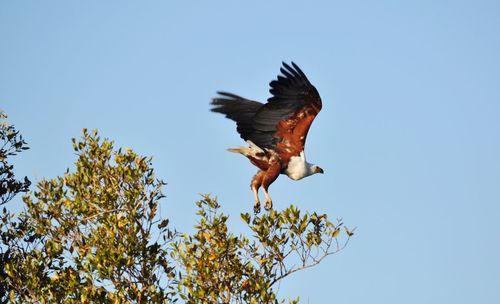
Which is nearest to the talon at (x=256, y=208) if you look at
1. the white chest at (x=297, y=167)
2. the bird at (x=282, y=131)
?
the bird at (x=282, y=131)

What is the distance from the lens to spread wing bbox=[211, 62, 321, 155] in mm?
15102

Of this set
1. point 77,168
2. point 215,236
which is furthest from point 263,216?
point 77,168

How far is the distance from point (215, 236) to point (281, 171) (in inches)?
99.1

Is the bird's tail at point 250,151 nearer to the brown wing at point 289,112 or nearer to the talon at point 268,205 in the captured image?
the brown wing at point 289,112

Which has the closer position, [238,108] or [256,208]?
[256,208]

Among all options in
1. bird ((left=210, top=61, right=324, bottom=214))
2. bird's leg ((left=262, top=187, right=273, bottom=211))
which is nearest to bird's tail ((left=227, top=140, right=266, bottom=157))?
bird ((left=210, top=61, right=324, bottom=214))

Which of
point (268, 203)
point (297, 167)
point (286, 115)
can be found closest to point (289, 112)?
point (286, 115)

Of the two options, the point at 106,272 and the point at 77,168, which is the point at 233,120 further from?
the point at 106,272

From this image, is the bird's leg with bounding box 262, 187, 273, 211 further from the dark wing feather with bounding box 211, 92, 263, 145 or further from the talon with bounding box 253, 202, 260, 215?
the dark wing feather with bounding box 211, 92, 263, 145

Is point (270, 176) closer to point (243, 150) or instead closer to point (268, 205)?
point (268, 205)

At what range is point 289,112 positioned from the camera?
15422 millimetres

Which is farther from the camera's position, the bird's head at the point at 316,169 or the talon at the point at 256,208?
the bird's head at the point at 316,169

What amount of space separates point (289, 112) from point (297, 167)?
99 cm

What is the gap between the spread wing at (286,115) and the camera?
15102 millimetres
